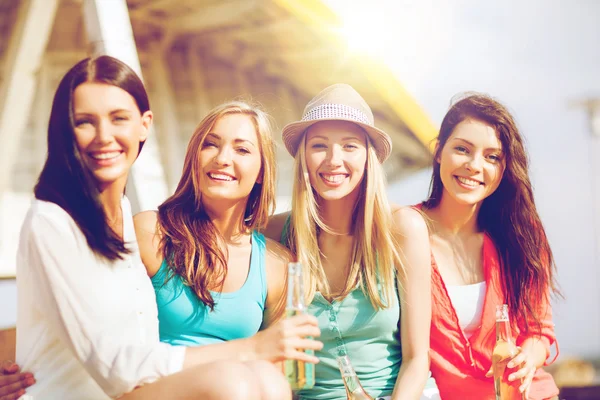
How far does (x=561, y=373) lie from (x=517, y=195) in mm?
9363

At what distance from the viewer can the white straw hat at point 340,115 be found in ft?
7.66

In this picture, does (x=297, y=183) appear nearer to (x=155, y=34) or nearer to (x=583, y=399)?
(x=583, y=399)

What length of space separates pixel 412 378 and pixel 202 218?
894 millimetres

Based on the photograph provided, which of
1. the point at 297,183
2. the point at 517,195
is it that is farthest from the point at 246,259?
the point at 517,195

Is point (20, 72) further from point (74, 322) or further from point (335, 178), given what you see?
point (74, 322)

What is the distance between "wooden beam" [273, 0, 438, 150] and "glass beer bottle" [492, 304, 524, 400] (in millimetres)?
1942

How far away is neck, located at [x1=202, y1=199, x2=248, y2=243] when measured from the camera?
2.19 metres

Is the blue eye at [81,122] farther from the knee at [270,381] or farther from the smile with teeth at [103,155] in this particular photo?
the knee at [270,381]

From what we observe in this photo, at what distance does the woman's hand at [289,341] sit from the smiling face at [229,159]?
0.59 m

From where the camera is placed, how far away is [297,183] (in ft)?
7.87

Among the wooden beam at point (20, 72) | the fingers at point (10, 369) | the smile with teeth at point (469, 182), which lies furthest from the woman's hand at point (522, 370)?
the wooden beam at point (20, 72)

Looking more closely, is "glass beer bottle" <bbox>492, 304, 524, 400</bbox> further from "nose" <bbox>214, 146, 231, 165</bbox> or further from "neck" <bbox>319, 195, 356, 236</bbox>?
"nose" <bbox>214, 146, 231, 165</bbox>

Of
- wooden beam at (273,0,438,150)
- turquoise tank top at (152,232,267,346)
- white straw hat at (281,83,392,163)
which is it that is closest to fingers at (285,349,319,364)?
turquoise tank top at (152,232,267,346)

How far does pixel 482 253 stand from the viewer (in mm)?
2602
